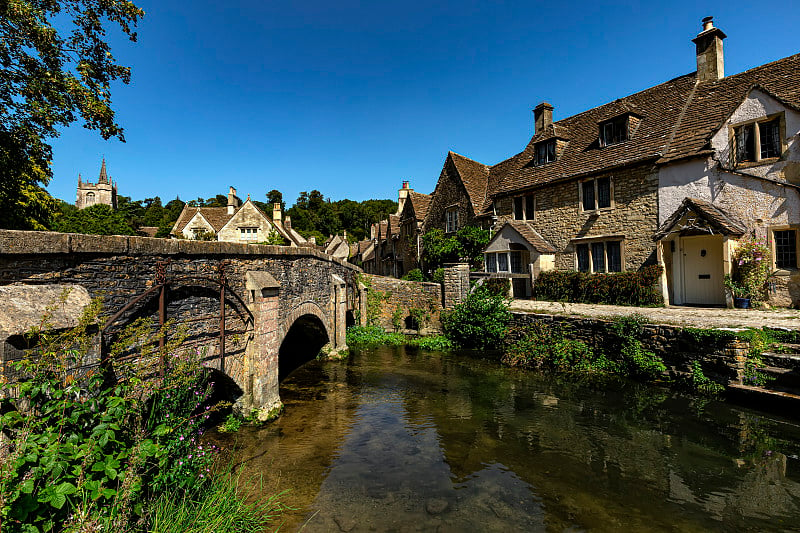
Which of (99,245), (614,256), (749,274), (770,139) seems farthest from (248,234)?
(770,139)

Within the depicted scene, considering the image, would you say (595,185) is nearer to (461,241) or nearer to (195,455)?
(461,241)

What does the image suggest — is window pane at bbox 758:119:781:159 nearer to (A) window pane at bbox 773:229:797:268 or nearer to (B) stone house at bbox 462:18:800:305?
(B) stone house at bbox 462:18:800:305

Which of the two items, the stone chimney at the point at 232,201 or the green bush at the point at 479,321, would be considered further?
the stone chimney at the point at 232,201

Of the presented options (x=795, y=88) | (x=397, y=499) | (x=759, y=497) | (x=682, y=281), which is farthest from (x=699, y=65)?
(x=397, y=499)

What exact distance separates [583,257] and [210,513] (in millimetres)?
18666

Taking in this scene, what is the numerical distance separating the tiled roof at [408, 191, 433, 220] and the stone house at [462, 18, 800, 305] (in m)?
Result: 8.55

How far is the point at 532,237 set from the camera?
65.9 feet

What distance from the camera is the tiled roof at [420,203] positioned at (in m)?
29.6

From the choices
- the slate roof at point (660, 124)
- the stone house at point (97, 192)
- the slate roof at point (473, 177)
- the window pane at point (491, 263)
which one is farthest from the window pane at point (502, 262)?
the stone house at point (97, 192)

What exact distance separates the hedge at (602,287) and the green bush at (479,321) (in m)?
3.46

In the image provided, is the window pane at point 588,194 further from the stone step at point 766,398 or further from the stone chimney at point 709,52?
the stone step at point 766,398

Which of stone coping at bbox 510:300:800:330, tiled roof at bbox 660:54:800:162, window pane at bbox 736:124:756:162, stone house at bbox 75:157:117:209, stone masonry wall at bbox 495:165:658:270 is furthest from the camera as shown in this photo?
stone house at bbox 75:157:117:209

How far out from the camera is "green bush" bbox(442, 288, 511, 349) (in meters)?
15.6

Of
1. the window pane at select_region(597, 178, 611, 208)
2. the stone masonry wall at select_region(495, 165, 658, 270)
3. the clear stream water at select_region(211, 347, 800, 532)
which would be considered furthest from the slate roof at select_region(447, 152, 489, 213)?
the clear stream water at select_region(211, 347, 800, 532)
